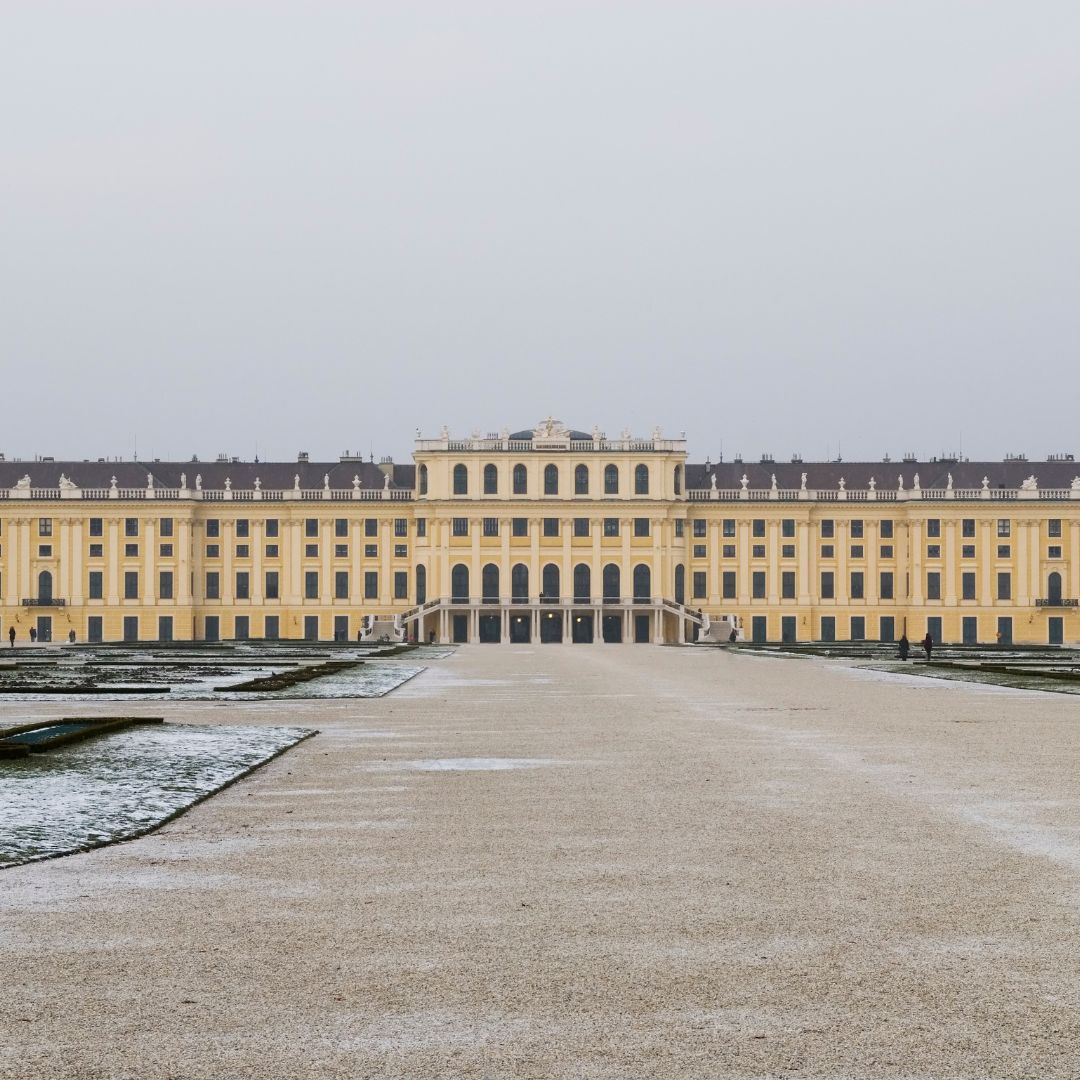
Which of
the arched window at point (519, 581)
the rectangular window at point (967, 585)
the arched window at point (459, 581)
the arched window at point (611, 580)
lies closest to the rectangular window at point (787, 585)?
the rectangular window at point (967, 585)

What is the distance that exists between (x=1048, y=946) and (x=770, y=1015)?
2.13 meters

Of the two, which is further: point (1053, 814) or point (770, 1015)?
point (1053, 814)

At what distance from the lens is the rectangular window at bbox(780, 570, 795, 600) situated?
115 meters

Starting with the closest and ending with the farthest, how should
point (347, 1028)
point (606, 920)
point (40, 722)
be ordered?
point (347, 1028)
point (606, 920)
point (40, 722)

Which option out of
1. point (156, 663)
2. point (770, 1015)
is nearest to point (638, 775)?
point (770, 1015)

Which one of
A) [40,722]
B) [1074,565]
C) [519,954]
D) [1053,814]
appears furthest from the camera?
[1074,565]

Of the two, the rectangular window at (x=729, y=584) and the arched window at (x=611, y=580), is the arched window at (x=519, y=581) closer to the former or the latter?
the arched window at (x=611, y=580)

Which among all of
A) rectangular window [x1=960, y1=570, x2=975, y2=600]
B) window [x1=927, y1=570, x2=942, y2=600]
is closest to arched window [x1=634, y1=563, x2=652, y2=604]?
window [x1=927, y1=570, x2=942, y2=600]

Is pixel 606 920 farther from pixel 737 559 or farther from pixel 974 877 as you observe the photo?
pixel 737 559

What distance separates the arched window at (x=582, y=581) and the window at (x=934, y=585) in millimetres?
25705

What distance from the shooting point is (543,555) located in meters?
113

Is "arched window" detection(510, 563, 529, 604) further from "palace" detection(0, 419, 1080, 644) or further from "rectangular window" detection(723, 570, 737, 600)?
"rectangular window" detection(723, 570, 737, 600)

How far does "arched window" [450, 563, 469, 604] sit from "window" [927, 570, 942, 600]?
35.1m

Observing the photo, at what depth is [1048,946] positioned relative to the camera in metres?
8.16
